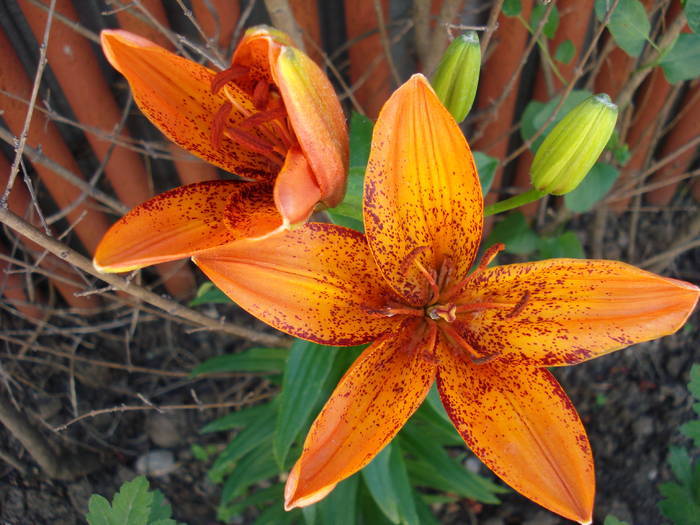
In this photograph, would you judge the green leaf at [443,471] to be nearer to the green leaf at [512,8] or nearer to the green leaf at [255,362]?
the green leaf at [255,362]

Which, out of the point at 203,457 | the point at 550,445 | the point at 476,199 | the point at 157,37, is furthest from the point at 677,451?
the point at 157,37

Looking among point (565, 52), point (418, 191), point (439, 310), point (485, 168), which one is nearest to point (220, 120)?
point (418, 191)

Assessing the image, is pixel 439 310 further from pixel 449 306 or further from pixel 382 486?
pixel 382 486

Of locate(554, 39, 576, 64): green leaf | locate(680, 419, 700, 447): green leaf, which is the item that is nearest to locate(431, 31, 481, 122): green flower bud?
locate(554, 39, 576, 64): green leaf

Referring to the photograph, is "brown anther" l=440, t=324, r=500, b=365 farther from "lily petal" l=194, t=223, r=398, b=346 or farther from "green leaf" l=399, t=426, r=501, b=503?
"green leaf" l=399, t=426, r=501, b=503

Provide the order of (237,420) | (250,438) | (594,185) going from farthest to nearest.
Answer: (237,420) < (250,438) < (594,185)

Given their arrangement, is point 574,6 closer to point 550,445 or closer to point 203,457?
point 550,445
